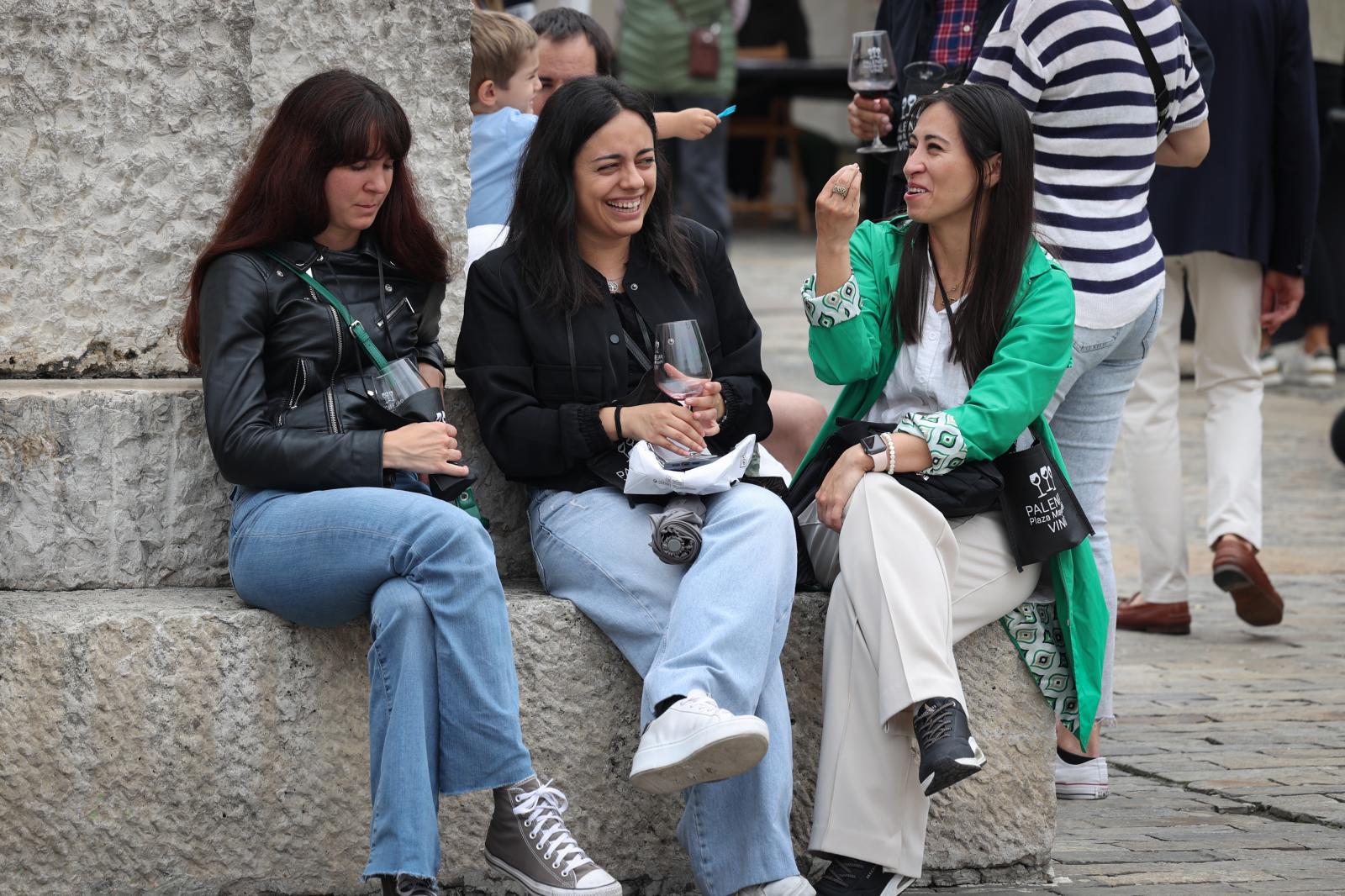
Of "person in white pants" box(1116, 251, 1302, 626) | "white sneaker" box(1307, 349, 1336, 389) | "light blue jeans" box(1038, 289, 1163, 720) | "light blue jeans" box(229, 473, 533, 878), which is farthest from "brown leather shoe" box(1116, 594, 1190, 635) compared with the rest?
"white sneaker" box(1307, 349, 1336, 389)

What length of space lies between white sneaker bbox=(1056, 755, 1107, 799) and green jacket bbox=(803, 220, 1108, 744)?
451mm

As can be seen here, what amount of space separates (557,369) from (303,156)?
619 millimetres

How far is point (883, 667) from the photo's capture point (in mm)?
3064

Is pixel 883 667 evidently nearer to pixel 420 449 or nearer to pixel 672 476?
pixel 672 476

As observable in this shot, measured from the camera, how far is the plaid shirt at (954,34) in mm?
4203

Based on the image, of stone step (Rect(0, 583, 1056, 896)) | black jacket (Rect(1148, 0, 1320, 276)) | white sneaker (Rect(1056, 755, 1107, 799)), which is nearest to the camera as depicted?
stone step (Rect(0, 583, 1056, 896))

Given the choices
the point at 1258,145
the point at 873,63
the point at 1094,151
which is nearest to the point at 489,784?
the point at 1094,151

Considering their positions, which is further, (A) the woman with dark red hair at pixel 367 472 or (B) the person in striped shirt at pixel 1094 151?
(B) the person in striped shirt at pixel 1094 151

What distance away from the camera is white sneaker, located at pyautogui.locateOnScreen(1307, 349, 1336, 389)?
9711 mm

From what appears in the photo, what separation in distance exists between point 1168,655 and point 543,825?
8.69 feet

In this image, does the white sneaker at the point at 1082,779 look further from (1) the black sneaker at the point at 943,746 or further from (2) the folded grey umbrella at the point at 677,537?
(2) the folded grey umbrella at the point at 677,537

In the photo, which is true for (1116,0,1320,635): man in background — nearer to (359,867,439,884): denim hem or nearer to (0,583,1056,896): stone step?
(0,583,1056,896): stone step

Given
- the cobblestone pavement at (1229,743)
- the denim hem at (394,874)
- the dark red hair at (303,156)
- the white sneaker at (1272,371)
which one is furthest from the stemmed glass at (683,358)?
the white sneaker at (1272,371)

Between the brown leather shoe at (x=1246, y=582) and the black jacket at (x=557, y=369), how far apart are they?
215 centimetres
